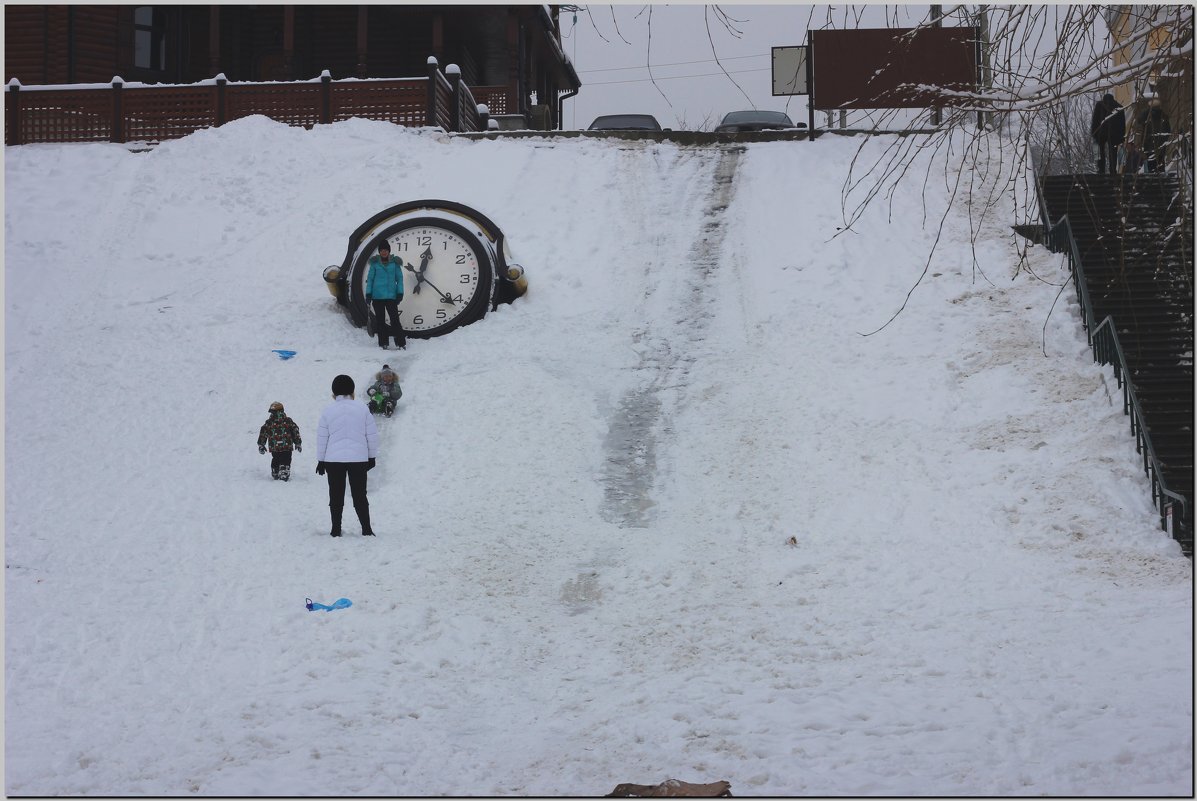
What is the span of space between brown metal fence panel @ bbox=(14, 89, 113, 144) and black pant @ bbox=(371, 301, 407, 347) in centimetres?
1042

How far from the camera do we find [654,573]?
30.3 ft

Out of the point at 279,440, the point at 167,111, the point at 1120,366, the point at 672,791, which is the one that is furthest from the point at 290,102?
the point at 672,791

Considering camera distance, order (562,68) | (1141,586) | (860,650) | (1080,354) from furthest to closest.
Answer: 1. (562,68)
2. (1080,354)
3. (1141,586)
4. (860,650)

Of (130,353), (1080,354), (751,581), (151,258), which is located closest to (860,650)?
(751,581)

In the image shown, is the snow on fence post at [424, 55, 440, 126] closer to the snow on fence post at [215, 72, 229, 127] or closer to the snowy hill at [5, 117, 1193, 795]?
the snowy hill at [5, 117, 1193, 795]

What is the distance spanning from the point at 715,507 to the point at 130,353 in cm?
857

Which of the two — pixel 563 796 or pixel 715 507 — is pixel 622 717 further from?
pixel 715 507

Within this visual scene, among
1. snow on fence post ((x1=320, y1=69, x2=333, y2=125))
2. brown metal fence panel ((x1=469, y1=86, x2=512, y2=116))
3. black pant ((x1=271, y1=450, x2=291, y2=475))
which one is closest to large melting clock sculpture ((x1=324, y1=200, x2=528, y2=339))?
Result: black pant ((x1=271, y1=450, x2=291, y2=475))

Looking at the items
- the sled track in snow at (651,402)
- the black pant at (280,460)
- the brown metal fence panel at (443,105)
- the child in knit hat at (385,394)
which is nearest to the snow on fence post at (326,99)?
the brown metal fence panel at (443,105)

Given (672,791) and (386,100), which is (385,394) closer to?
(672,791)

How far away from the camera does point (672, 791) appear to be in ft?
17.1

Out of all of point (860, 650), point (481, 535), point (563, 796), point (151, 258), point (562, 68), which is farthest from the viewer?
point (562, 68)

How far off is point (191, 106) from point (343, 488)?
14.8m

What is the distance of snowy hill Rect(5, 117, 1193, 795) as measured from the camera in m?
5.93
